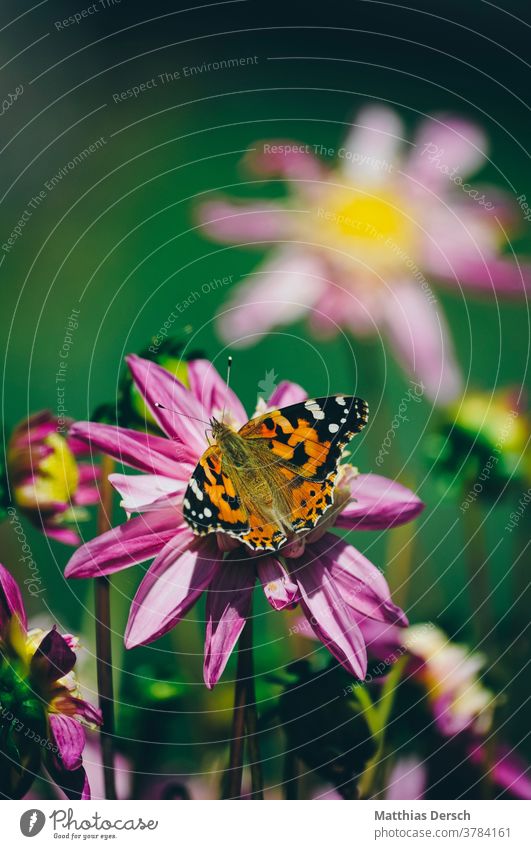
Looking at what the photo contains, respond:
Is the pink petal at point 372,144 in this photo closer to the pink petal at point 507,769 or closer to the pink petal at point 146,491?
the pink petal at point 146,491

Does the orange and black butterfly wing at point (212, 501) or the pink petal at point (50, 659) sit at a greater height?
the orange and black butterfly wing at point (212, 501)

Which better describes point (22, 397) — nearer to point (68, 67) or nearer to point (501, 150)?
point (68, 67)

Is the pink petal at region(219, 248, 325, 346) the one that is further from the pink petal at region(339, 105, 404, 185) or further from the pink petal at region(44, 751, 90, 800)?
the pink petal at region(44, 751, 90, 800)

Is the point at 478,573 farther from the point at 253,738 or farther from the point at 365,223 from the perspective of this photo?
the point at 365,223

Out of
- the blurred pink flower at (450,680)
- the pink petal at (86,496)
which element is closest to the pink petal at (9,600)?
the pink petal at (86,496)

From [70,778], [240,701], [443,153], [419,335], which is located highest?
[443,153]

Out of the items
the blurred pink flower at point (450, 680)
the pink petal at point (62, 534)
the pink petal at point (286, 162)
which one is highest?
the pink petal at point (286, 162)

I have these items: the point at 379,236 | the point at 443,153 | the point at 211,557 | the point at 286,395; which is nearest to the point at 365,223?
the point at 379,236
